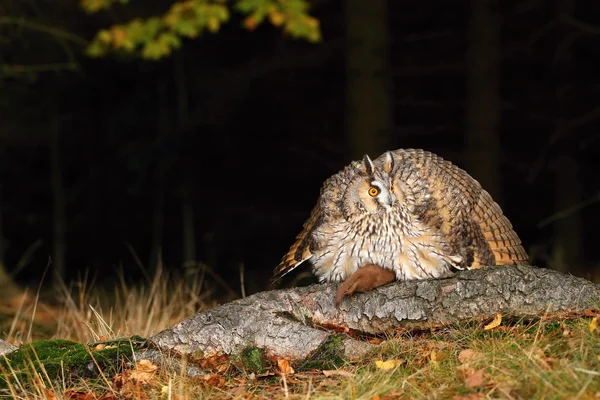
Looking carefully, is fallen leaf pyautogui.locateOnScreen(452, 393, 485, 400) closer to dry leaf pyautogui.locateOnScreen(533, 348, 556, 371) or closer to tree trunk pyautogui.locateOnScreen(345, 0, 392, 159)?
dry leaf pyautogui.locateOnScreen(533, 348, 556, 371)

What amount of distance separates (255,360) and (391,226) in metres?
1.12

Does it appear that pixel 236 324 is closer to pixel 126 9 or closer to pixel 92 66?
pixel 126 9

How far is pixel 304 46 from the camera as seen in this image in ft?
49.5

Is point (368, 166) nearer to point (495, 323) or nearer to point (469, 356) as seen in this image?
point (495, 323)

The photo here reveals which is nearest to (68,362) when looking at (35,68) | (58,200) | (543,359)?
(543,359)

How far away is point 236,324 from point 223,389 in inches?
19.4

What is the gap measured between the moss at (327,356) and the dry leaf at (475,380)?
0.81 metres

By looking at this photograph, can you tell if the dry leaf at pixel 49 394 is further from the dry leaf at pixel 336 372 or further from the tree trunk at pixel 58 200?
the tree trunk at pixel 58 200

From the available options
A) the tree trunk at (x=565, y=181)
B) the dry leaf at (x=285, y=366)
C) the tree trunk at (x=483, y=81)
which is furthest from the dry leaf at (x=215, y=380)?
the tree trunk at (x=565, y=181)

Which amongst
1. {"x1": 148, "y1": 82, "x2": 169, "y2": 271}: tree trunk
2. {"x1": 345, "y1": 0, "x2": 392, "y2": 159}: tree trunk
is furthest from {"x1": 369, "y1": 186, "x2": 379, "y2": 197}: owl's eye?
{"x1": 148, "y1": 82, "x2": 169, "y2": 271}: tree trunk

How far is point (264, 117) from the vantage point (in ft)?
50.2

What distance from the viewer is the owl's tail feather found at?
214 inches

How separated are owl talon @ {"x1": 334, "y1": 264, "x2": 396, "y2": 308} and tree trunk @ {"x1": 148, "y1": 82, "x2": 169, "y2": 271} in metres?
10.3

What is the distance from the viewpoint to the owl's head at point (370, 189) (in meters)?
4.83
